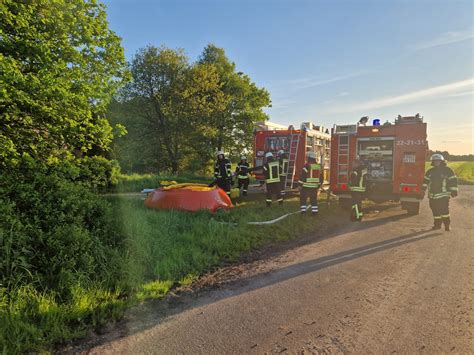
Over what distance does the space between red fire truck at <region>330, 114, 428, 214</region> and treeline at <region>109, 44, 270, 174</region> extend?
48.0 ft

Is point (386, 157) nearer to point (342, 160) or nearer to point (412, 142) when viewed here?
point (412, 142)

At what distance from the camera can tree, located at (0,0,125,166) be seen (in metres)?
4.24

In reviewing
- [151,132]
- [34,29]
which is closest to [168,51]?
[151,132]

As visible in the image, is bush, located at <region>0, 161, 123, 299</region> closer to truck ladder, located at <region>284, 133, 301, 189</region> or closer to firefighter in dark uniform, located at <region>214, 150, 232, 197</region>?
firefighter in dark uniform, located at <region>214, 150, 232, 197</region>

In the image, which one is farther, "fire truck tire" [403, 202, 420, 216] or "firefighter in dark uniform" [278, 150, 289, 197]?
"firefighter in dark uniform" [278, 150, 289, 197]

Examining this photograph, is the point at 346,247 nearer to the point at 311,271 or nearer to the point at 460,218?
the point at 311,271

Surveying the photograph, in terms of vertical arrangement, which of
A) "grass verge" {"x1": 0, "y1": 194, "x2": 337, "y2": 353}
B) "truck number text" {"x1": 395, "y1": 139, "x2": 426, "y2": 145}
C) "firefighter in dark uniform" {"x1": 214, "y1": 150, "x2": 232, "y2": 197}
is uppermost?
"truck number text" {"x1": 395, "y1": 139, "x2": 426, "y2": 145}

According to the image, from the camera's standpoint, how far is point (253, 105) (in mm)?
29375

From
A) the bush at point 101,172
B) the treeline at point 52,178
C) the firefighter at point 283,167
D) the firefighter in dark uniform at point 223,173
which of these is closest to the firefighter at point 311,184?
the firefighter at point 283,167

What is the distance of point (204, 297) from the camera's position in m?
3.65

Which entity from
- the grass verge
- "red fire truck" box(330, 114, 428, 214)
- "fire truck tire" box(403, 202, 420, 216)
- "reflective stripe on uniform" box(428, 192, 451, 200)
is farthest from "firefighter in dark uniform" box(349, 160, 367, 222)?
"fire truck tire" box(403, 202, 420, 216)

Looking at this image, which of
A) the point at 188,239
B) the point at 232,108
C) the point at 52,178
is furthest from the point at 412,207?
the point at 232,108

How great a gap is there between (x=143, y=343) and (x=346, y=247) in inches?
164

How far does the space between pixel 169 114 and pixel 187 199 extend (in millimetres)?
17476
